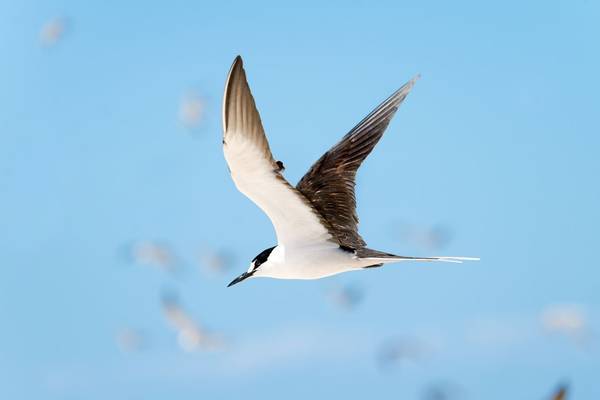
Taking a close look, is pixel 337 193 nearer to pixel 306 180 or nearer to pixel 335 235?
pixel 306 180

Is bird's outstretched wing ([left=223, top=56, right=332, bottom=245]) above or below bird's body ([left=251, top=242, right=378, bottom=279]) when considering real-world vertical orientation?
above

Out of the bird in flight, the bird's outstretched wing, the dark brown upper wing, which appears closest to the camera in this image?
the bird's outstretched wing

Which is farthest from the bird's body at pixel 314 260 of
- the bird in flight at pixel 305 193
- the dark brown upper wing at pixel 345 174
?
the dark brown upper wing at pixel 345 174

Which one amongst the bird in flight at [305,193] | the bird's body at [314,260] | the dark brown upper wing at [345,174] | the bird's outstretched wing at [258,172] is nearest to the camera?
the bird's outstretched wing at [258,172]

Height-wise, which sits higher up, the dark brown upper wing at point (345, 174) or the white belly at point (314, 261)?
the dark brown upper wing at point (345, 174)

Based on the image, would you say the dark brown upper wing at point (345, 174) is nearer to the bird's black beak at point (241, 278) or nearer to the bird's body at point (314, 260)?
the bird's body at point (314, 260)

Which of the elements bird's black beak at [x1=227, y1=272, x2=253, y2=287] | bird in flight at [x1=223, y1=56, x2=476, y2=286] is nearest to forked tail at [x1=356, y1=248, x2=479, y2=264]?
→ bird in flight at [x1=223, y1=56, x2=476, y2=286]

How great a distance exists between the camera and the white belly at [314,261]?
5984 mm

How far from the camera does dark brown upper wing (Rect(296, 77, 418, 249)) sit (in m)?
6.46

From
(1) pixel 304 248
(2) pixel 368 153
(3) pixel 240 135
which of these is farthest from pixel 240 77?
(2) pixel 368 153

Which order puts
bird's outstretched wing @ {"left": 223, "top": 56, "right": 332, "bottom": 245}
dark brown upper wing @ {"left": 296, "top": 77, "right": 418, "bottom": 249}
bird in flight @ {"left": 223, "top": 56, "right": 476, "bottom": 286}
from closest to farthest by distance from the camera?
bird's outstretched wing @ {"left": 223, "top": 56, "right": 332, "bottom": 245}, bird in flight @ {"left": 223, "top": 56, "right": 476, "bottom": 286}, dark brown upper wing @ {"left": 296, "top": 77, "right": 418, "bottom": 249}

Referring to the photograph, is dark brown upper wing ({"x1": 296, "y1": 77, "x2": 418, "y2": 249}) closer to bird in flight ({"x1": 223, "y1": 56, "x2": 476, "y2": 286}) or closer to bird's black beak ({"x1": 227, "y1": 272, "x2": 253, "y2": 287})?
bird in flight ({"x1": 223, "y1": 56, "x2": 476, "y2": 286})

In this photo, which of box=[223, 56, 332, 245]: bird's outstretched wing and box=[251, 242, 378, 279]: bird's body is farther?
box=[251, 242, 378, 279]: bird's body

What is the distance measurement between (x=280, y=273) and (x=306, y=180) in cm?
113
